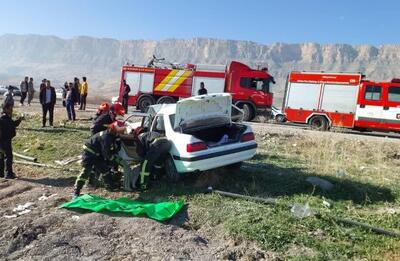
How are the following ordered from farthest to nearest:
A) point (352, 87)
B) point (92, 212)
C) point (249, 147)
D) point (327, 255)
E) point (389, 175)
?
1. point (352, 87)
2. point (389, 175)
3. point (249, 147)
4. point (92, 212)
5. point (327, 255)

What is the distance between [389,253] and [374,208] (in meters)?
1.80

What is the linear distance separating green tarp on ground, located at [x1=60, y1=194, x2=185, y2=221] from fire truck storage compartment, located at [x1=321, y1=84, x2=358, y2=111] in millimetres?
13872

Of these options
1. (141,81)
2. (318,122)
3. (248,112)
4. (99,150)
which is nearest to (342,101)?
(318,122)

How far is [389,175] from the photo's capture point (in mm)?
9641

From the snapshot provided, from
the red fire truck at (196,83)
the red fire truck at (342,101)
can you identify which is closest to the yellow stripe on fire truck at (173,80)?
the red fire truck at (196,83)

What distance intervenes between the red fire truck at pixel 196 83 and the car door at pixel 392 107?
17.6ft

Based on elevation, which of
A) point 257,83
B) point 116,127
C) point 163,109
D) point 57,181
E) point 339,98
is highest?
point 257,83

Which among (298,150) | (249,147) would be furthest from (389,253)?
(298,150)

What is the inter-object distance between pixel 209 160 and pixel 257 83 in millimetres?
14595

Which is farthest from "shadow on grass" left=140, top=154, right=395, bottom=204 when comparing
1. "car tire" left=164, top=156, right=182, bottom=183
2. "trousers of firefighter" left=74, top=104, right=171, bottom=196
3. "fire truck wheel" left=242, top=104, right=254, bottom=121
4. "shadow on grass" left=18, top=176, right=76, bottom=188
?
"fire truck wheel" left=242, top=104, right=254, bottom=121

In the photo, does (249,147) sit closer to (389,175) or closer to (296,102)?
(389,175)

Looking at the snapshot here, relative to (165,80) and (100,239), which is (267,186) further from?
(165,80)

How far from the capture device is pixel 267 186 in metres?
8.16

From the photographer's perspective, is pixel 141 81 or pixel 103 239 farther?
pixel 141 81
